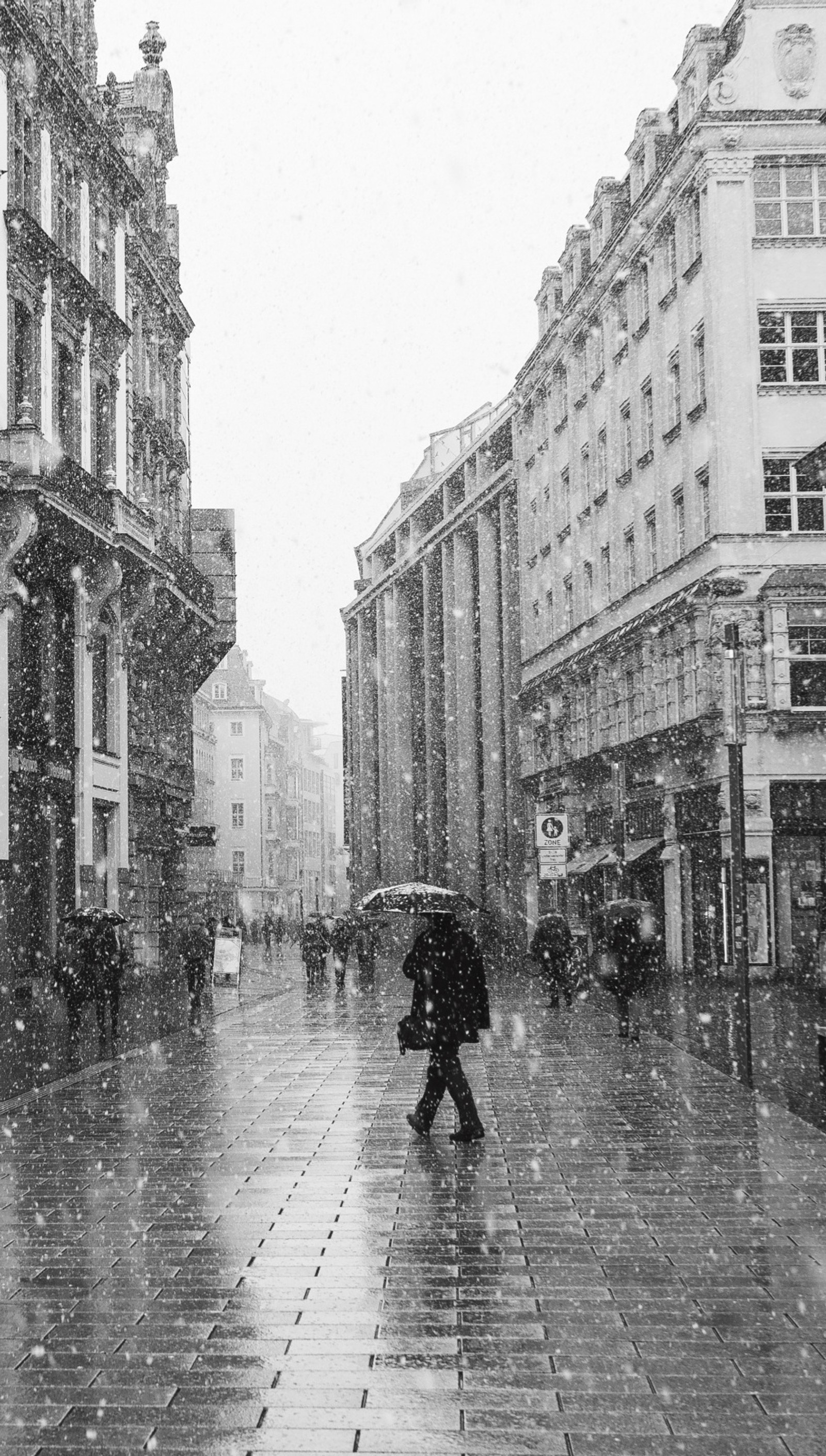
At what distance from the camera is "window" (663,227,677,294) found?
3709cm

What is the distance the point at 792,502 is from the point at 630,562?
28.9 feet

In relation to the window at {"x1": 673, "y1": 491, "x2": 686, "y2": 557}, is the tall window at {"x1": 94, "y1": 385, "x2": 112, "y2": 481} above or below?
above

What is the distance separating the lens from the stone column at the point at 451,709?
271 feet

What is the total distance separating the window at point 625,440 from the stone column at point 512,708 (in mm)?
16595

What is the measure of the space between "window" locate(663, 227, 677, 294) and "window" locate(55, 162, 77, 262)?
1325 cm

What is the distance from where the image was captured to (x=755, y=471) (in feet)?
109

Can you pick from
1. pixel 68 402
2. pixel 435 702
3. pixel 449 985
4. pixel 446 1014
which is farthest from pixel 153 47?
pixel 435 702

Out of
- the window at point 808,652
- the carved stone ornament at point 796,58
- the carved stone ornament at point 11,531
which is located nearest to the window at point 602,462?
the carved stone ornament at point 796,58

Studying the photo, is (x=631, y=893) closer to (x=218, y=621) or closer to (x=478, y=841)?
(x=218, y=621)

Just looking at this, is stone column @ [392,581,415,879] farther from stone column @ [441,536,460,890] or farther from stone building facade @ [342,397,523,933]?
stone column @ [441,536,460,890]

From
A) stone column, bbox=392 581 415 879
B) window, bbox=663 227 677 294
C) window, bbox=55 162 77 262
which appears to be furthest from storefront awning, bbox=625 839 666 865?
stone column, bbox=392 581 415 879

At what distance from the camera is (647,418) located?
131ft

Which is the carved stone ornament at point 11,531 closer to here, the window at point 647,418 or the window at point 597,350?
the window at point 647,418

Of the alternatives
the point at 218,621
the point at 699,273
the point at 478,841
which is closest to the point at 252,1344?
the point at 699,273
